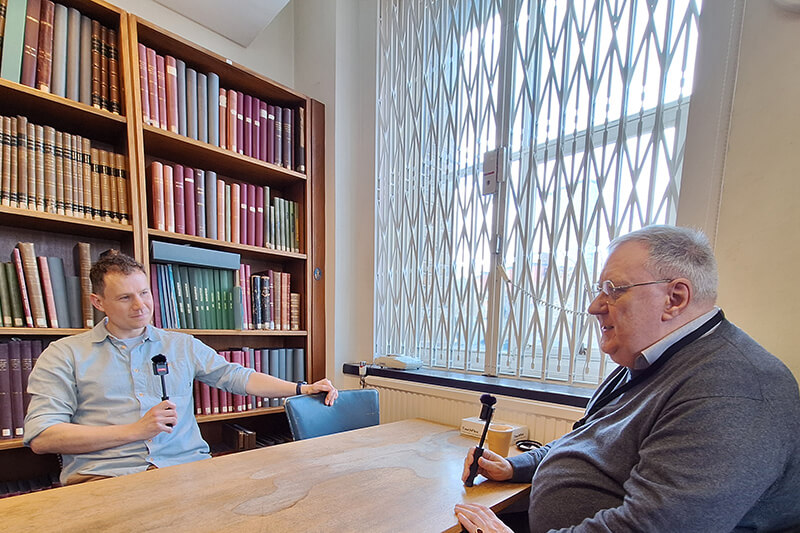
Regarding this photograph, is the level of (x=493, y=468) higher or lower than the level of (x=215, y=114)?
lower

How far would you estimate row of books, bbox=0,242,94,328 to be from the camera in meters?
1.30

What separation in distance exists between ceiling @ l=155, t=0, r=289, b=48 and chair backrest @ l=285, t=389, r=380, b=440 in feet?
6.60

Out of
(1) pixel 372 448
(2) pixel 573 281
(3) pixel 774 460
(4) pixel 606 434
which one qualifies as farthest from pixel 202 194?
(3) pixel 774 460

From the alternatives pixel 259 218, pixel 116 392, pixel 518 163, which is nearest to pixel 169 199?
pixel 259 218

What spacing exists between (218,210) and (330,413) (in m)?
1.18

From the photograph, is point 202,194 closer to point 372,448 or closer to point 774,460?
point 372,448

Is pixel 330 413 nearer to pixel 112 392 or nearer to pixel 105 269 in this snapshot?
pixel 112 392

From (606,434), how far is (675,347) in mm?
254

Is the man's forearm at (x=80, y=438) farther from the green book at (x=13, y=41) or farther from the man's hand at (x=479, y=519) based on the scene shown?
the green book at (x=13, y=41)

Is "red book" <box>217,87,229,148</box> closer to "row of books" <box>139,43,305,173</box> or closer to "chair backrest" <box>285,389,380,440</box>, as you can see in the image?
"row of books" <box>139,43,305,173</box>

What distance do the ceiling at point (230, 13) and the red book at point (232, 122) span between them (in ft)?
1.47

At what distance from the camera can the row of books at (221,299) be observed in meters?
1.67

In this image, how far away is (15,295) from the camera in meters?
1.31

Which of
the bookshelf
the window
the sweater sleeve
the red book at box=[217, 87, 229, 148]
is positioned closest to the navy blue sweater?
the sweater sleeve
